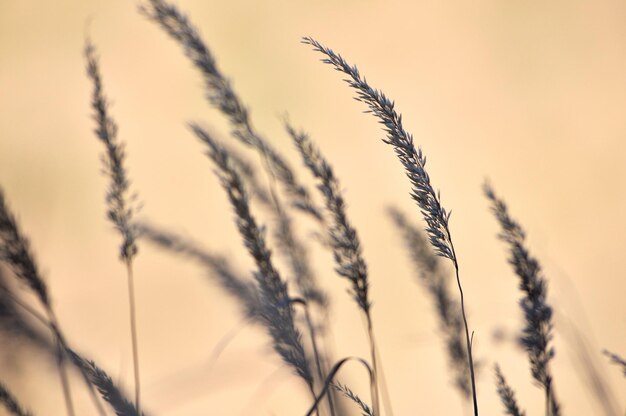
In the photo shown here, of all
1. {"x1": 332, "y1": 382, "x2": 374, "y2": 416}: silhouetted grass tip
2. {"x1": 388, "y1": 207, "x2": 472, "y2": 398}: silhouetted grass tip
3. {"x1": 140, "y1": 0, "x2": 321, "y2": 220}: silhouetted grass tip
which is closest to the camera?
{"x1": 332, "y1": 382, "x2": 374, "y2": 416}: silhouetted grass tip

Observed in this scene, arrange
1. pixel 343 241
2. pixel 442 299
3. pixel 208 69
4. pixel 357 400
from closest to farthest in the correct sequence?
pixel 357 400
pixel 343 241
pixel 208 69
pixel 442 299

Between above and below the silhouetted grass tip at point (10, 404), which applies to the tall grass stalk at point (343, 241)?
above

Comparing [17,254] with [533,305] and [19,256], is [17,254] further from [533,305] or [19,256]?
[533,305]

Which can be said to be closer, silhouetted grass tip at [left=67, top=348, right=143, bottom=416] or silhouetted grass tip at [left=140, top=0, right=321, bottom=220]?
silhouetted grass tip at [left=67, top=348, right=143, bottom=416]

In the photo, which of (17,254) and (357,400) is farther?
(17,254)

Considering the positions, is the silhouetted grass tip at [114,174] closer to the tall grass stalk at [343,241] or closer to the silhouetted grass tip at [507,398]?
the tall grass stalk at [343,241]

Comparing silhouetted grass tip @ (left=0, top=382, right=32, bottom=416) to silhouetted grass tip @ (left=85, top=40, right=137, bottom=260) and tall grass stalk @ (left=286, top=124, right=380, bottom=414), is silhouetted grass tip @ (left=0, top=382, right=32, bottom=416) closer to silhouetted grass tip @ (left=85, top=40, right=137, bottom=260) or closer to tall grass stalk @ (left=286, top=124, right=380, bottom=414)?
silhouetted grass tip @ (left=85, top=40, right=137, bottom=260)

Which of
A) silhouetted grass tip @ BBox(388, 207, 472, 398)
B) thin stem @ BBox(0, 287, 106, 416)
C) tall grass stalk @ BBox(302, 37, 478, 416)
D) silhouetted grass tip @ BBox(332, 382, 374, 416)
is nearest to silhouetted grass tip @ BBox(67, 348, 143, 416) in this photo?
thin stem @ BBox(0, 287, 106, 416)

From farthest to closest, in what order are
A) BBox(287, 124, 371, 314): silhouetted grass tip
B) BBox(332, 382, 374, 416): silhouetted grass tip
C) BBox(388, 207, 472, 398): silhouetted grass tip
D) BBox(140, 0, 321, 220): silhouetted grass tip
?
BBox(388, 207, 472, 398): silhouetted grass tip → BBox(140, 0, 321, 220): silhouetted grass tip → BBox(287, 124, 371, 314): silhouetted grass tip → BBox(332, 382, 374, 416): silhouetted grass tip

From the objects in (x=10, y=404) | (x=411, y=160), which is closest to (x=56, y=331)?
(x=10, y=404)

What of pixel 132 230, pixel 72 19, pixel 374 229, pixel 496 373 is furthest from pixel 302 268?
pixel 72 19

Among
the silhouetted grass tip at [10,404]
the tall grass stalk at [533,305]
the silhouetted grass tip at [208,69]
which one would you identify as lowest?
the silhouetted grass tip at [10,404]

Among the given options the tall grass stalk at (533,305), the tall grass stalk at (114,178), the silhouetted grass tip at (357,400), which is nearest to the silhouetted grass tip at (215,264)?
the tall grass stalk at (114,178)
